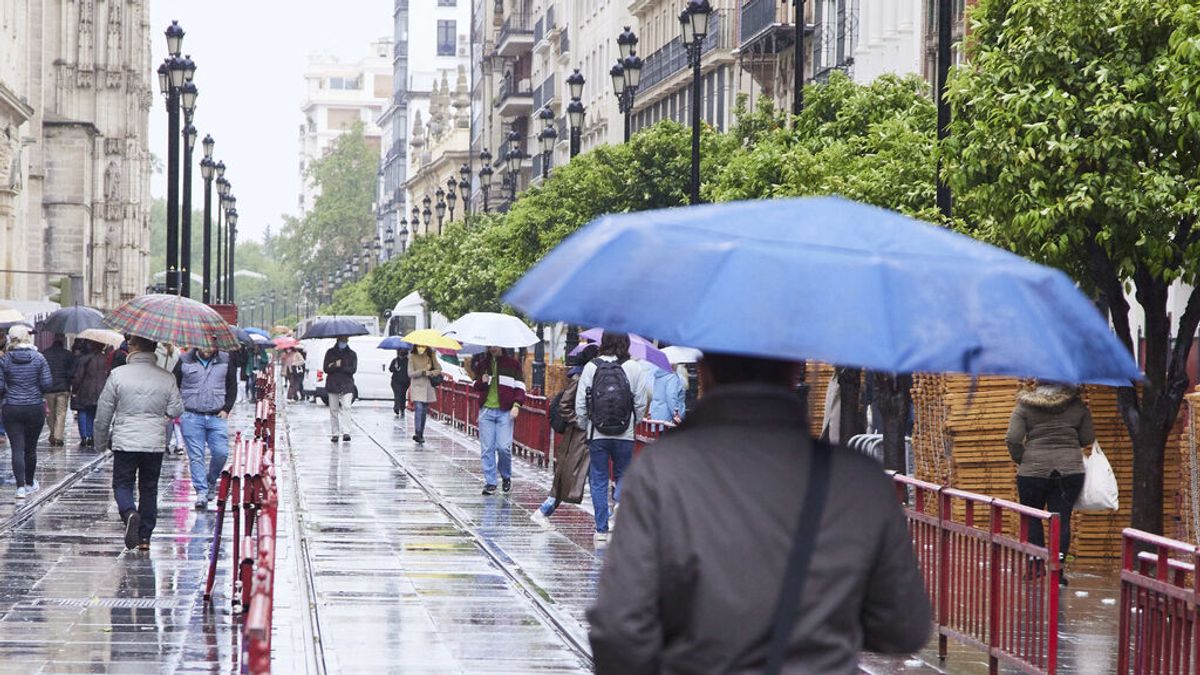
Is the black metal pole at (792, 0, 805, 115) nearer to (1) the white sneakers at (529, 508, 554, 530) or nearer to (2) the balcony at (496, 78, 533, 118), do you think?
(1) the white sneakers at (529, 508, 554, 530)

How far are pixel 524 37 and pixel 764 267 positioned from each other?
100589 millimetres

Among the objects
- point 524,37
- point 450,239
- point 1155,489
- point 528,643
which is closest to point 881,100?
point 1155,489

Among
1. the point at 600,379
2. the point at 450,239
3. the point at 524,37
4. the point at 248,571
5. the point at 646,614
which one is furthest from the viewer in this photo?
the point at 524,37

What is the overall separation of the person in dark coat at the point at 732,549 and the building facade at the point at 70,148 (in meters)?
48.9

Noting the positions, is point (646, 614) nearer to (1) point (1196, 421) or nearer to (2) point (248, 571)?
(2) point (248, 571)

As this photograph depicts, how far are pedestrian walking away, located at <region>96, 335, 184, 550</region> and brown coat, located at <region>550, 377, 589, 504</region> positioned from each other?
4.19 m

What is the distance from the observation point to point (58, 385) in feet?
108

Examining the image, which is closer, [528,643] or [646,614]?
[646,614]

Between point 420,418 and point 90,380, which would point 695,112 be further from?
point 420,418

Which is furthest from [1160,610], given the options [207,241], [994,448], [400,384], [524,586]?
[207,241]

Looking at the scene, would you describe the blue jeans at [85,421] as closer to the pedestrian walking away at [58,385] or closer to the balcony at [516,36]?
the pedestrian walking away at [58,385]

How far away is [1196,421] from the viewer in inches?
651

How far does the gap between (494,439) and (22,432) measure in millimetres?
5091

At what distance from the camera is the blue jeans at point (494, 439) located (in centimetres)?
2462
